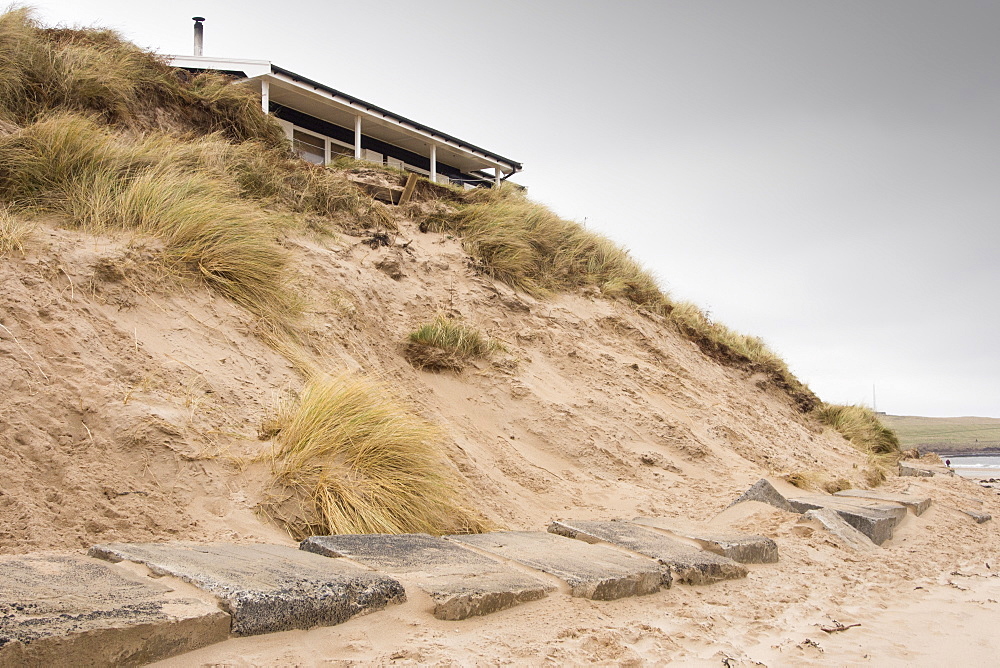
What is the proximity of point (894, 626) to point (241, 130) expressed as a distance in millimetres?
8459

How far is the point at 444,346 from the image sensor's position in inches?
264

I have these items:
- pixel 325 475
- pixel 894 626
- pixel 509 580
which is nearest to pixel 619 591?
pixel 509 580

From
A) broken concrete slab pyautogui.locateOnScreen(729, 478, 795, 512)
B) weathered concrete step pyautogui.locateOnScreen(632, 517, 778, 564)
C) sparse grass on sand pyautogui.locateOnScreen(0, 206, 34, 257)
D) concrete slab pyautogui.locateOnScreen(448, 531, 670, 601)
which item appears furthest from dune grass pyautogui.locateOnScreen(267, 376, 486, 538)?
broken concrete slab pyautogui.locateOnScreen(729, 478, 795, 512)

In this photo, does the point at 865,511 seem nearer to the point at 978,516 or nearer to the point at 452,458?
the point at 978,516

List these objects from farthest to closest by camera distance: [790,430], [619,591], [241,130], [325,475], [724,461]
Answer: [790,430] < [241,130] < [724,461] < [325,475] < [619,591]

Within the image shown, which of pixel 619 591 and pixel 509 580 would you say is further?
→ pixel 619 591

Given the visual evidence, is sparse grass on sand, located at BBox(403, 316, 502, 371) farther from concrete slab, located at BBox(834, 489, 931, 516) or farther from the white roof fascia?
the white roof fascia

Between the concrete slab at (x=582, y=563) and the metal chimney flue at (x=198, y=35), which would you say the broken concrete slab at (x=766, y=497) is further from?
the metal chimney flue at (x=198, y=35)

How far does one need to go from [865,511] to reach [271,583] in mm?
4887

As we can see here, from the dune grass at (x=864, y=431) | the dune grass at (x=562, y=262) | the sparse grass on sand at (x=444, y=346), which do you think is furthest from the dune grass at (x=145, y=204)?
the dune grass at (x=864, y=431)

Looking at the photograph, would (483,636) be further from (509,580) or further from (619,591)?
(619,591)

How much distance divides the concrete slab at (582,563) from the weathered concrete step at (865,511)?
269cm

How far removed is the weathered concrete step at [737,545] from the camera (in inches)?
152

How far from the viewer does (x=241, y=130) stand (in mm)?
8750
